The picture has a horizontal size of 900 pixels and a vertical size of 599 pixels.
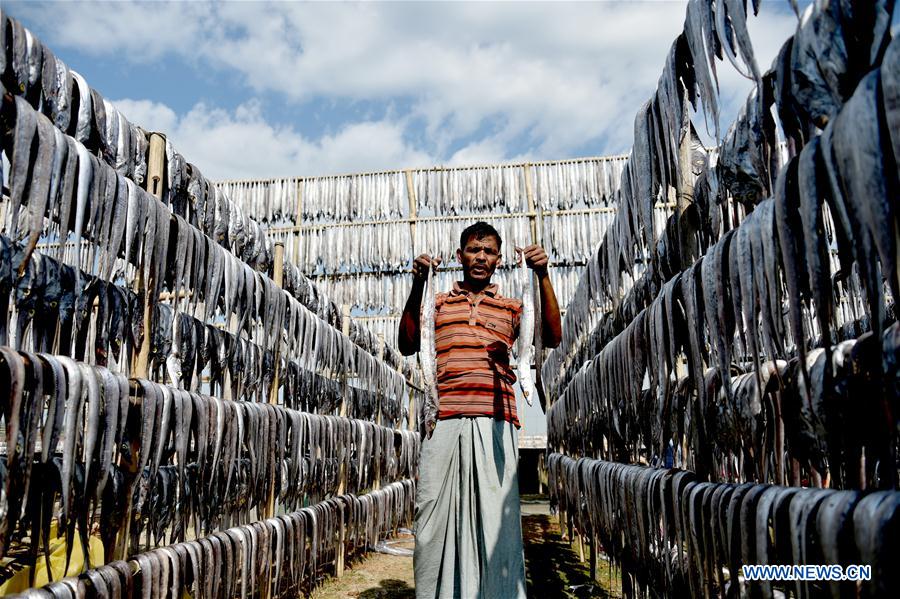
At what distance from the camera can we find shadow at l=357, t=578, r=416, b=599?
4695 mm

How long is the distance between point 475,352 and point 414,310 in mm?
351

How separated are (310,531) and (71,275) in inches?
104

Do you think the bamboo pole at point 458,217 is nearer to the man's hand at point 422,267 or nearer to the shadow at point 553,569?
the shadow at point 553,569

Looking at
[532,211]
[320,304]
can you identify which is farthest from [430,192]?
[320,304]

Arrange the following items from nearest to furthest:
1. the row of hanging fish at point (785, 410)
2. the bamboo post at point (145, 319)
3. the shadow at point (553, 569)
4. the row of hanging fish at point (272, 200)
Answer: the row of hanging fish at point (785, 410) → the bamboo post at point (145, 319) → the shadow at point (553, 569) → the row of hanging fish at point (272, 200)

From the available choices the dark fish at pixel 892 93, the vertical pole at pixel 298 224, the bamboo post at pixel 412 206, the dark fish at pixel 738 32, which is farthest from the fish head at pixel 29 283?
the vertical pole at pixel 298 224

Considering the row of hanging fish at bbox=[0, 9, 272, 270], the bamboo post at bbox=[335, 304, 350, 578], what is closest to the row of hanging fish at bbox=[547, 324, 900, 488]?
the row of hanging fish at bbox=[0, 9, 272, 270]

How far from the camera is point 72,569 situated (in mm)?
3631

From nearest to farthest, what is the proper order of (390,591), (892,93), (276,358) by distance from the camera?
(892,93) < (276,358) < (390,591)

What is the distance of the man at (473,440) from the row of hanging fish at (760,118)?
1.90 ft

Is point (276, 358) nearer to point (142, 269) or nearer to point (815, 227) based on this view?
point (142, 269)

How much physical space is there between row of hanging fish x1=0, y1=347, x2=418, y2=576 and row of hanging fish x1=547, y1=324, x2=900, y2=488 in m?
1.94

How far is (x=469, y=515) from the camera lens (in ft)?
8.43

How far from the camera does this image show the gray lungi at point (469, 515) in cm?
252
